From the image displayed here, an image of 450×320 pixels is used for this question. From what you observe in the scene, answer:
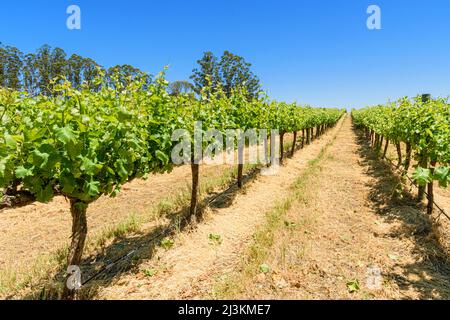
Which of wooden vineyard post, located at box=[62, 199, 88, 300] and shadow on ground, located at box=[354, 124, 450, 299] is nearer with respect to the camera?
wooden vineyard post, located at box=[62, 199, 88, 300]

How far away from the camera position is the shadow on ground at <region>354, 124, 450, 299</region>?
200 inches

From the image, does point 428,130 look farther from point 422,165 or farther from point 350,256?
point 350,256

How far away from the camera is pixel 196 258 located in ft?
20.0

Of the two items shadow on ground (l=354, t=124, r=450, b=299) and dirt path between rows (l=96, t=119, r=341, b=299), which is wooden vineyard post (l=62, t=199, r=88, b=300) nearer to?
dirt path between rows (l=96, t=119, r=341, b=299)

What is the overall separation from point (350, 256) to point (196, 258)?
3308 millimetres

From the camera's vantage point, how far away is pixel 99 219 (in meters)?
8.73

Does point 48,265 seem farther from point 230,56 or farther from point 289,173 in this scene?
point 230,56

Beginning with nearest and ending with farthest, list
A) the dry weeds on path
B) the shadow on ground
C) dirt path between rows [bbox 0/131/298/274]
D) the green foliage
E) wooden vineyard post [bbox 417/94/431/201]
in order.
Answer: the dry weeds on path < the shadow on ground < the green foliage < dirt path between rows [bbox 0/131/298/274] < wooden vineyard post [bbox 417/94/431/201]

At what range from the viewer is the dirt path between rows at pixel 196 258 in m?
5.09
